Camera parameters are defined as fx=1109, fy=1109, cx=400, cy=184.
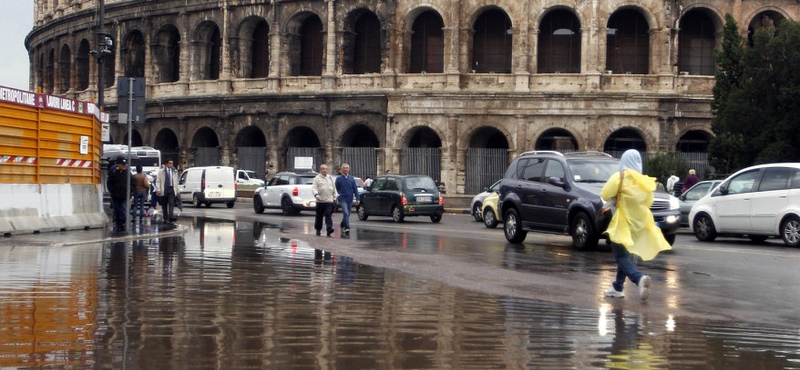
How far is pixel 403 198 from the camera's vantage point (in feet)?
104

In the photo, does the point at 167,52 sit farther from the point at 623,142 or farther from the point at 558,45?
the point at 623,142

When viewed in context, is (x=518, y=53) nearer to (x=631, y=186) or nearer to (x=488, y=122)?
(x=488, y=122)

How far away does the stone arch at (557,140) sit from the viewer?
4581 centimetres

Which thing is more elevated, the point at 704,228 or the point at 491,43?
the point at 491,43

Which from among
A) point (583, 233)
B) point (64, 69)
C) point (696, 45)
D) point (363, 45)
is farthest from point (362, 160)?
point (583, 233)

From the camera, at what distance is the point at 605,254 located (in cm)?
1847

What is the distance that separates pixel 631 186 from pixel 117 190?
46.0ft

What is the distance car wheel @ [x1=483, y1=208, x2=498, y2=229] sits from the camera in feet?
97.0

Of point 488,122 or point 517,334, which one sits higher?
point 488,122

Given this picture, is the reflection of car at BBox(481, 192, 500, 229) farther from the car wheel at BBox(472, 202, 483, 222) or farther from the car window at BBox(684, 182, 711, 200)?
the car window at BBox(684, 182, 711, 200)

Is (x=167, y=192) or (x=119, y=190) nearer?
(x=119, y=190)

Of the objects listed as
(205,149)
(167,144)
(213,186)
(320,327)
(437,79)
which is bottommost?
(320,327)

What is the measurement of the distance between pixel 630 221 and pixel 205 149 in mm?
42095

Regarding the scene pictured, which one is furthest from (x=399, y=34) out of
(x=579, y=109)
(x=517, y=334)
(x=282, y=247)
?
(x=517, y=334)
